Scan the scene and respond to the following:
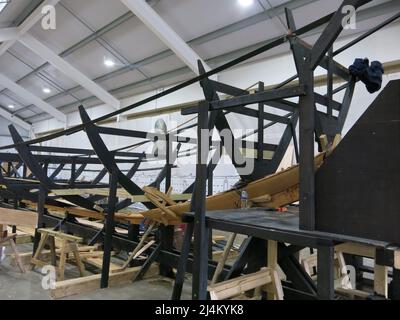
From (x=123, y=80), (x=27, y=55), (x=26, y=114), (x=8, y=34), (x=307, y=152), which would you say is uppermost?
(x=27, y=55)

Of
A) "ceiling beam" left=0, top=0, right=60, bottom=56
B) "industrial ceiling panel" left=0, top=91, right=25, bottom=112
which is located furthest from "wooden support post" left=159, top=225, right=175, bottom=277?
"industrial ceiling panel" left=0, top=91, right=25, bottom=112

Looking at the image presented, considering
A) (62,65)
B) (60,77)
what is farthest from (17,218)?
(60,77)

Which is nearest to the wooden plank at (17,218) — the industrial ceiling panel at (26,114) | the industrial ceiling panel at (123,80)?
the industrial ceiling panel at (123,80)

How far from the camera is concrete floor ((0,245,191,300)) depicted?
3.11m

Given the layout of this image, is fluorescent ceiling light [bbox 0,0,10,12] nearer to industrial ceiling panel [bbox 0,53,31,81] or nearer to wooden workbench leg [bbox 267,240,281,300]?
industrial ceiling panel [bbox 0,53,31,81]

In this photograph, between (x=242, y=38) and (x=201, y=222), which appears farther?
(x=242, y=38)

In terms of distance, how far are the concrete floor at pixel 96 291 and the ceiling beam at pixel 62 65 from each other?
5.62m

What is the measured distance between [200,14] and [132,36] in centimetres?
176

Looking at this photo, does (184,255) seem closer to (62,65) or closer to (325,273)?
(325,273)

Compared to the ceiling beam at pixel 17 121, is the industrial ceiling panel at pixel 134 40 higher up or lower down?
lower down

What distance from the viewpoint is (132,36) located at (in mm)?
6547

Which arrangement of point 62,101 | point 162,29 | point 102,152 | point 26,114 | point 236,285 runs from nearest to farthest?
point 236,285 < point 102,152 < point 162,29 < point 62,101 < point 26,114

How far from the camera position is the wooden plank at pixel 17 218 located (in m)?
3.94

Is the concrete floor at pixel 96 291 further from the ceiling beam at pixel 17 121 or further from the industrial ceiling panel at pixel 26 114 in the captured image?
the ceiling beam at pixel 17 121
